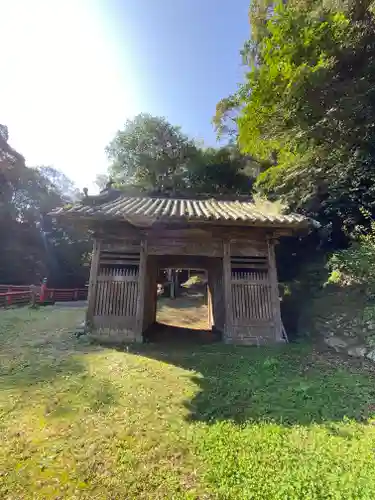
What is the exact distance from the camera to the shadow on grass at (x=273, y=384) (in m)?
3.66

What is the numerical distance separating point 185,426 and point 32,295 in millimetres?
12590

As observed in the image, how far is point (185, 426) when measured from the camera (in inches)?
133

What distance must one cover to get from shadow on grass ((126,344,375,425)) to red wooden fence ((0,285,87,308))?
31.2 feet

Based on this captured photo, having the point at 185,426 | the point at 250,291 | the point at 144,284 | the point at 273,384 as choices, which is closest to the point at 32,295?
the point at 144,284

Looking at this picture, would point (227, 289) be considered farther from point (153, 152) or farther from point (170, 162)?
point (153, 152)

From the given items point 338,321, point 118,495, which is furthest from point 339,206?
point 118,495

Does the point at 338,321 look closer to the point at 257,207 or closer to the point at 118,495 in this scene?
the point at 257,207

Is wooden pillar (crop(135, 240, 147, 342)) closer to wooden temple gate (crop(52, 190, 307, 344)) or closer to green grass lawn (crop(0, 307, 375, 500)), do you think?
wooden temple gate (crop(52, 190, 307, 344))

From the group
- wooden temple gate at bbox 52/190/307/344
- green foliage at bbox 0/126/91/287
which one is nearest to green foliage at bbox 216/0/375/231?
wooden temple gate at bbox 52/190/307/344

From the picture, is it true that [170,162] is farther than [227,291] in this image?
Yes

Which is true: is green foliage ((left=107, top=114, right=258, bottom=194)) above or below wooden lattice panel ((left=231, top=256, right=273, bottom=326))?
above

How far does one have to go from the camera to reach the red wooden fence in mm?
12547

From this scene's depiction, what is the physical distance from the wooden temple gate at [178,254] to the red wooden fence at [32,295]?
808 centimetres

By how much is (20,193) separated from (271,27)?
2304 cm
